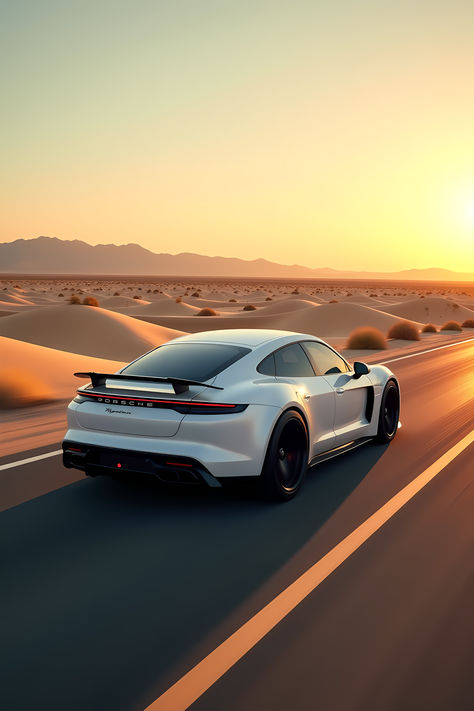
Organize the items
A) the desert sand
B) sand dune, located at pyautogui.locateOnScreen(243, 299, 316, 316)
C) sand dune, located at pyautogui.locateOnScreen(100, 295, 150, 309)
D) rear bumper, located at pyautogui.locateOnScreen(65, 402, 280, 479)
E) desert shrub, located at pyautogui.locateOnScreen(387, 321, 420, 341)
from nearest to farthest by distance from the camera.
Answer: rear bumper, located at pyautogui.locateOnScreen(65, 402, 280, 479) < the desert sand < desert shrub, located at pyautogui.locateOnScreen(387, 321, 420, 341) < sand dune, located at pyautogui.locateOnScreen(243, 299, 316, 316) < sand dune, located at pyautogui.locateOnScreen(100, 295, 150, 309)

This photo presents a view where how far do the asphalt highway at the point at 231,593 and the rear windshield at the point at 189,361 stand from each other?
3.55 feet

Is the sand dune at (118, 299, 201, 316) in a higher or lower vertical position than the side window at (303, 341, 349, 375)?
lower

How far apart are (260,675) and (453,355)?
65.6 feet

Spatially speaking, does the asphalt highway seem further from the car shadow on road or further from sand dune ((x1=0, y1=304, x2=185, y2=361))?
sand dune ((x1=0, y1=304, x2=185, y2=361))

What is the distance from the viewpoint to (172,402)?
6.24 metres

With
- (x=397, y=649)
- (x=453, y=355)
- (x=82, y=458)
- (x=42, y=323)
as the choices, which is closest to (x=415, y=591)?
(x=397, y=649)

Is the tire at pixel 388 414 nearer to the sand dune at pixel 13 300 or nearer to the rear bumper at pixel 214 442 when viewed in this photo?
the rear bumper at pixel 214 442

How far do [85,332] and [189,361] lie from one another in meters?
25.0

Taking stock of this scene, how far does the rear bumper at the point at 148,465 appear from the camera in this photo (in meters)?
6.16

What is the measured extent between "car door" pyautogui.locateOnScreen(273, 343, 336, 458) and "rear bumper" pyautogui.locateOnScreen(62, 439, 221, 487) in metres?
1.35

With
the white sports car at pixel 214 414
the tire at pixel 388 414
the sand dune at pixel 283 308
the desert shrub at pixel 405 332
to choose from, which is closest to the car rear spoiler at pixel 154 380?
the white sports car at pixel 214 414

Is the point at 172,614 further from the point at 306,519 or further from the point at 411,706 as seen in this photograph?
the point at 306,519

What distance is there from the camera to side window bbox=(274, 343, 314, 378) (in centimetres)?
732

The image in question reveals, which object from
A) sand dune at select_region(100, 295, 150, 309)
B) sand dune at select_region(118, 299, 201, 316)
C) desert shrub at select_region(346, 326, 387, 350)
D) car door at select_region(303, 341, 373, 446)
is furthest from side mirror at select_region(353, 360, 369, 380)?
sand dune at select_region(100, 295, 150, 309)
